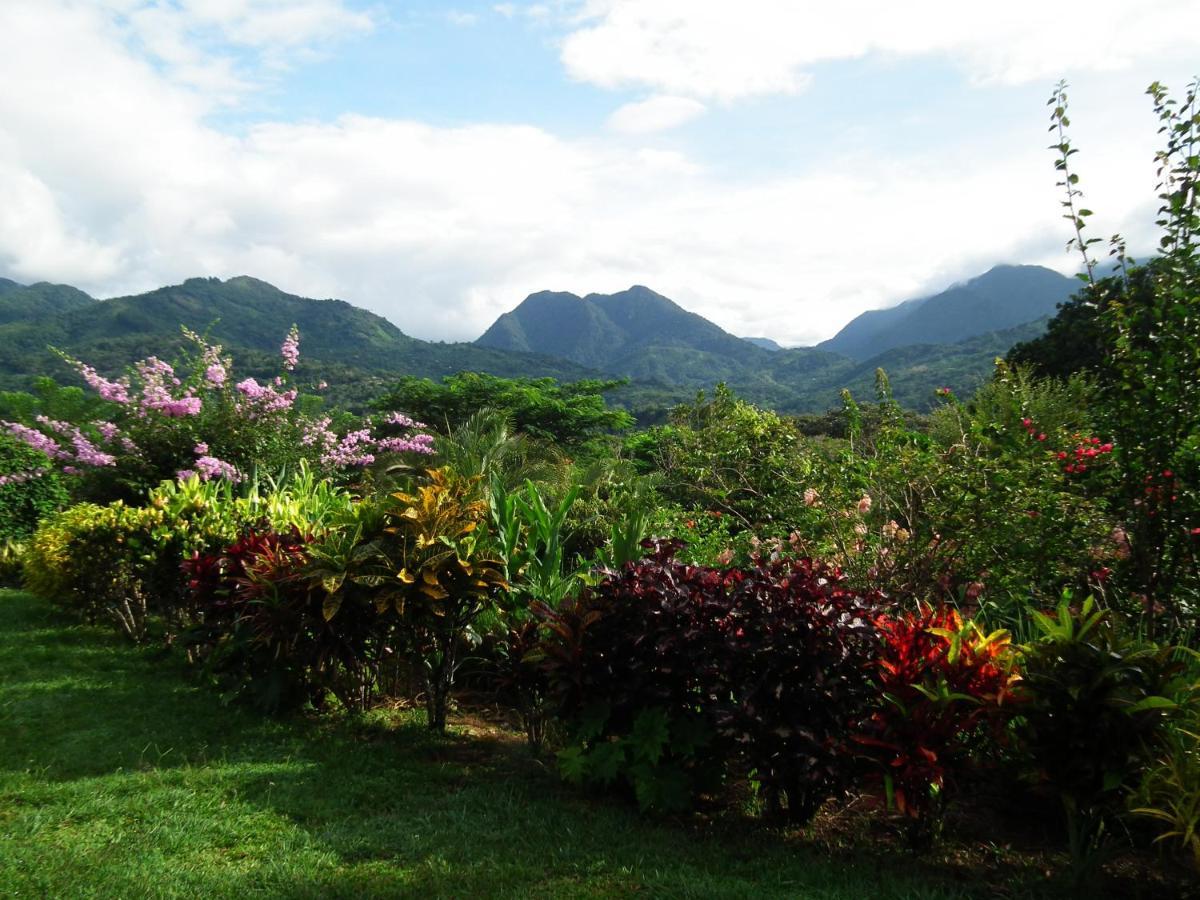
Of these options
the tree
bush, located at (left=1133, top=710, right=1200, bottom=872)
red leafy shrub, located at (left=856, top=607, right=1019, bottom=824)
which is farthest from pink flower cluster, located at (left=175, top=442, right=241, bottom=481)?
the tree

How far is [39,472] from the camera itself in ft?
40.0

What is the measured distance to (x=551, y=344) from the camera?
198875 mm

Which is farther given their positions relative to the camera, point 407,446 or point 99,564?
point 407,446

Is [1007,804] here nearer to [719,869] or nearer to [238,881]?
[719,869]

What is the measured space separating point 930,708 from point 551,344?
19828cm

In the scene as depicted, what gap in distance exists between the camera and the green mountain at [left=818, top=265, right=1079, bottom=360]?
157 meters

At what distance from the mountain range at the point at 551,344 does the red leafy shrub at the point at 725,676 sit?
47.2m

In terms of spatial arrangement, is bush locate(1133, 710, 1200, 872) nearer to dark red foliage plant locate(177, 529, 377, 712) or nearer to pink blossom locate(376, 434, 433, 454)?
dark red foliage plant locate(177, 529, 377, 712)

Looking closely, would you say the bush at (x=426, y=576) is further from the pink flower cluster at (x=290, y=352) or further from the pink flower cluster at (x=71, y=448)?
the pink flower cluster at (x=290, y=352)

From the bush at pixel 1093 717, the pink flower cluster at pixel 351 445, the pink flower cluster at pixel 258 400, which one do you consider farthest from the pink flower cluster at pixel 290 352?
the bush at pixel 1093 717

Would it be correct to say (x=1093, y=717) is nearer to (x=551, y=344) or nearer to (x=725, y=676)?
(x=725, y=676)

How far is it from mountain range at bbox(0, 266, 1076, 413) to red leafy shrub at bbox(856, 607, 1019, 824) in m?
48.1

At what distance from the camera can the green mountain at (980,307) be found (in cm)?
15738

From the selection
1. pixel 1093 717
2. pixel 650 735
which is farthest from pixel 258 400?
pixel 1093 717
